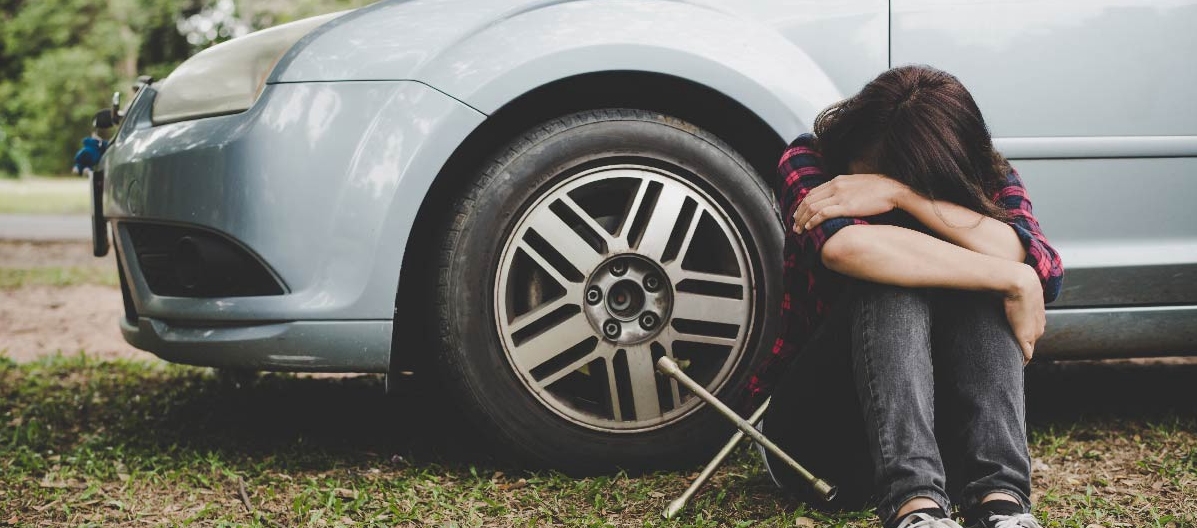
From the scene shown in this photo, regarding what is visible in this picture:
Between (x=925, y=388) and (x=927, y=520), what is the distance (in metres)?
0.25

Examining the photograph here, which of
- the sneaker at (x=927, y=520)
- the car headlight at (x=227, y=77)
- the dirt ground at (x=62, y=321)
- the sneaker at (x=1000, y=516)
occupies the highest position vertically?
the car headlight at (x=227, y=77)

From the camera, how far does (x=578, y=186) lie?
93.3 inches

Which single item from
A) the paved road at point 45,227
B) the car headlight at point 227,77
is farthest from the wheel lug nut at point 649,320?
the paved road at point 45,227

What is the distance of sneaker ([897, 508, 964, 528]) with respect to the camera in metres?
1.67

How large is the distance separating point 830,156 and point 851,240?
24 cm

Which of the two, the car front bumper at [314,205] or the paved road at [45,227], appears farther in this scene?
the paved road at [45,227]

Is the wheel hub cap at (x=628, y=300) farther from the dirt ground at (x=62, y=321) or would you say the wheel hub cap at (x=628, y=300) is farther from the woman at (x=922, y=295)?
the dirt ground at (x=62, y=321)

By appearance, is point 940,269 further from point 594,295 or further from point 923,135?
point 594,295

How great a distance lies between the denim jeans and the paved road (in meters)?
9.41

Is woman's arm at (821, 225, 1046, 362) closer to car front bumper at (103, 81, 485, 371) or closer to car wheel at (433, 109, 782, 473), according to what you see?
car wheel at (433, 109, 782, 473)

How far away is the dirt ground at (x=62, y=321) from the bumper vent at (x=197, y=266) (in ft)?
6.93

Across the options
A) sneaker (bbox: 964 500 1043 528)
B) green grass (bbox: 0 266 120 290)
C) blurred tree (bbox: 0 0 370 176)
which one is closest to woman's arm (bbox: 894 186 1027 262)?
sneaker (bbox: 964 500 1043 528)

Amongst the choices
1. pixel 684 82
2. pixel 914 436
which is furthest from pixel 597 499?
pixel 684 82

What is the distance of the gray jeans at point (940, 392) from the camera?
70.2 inches
